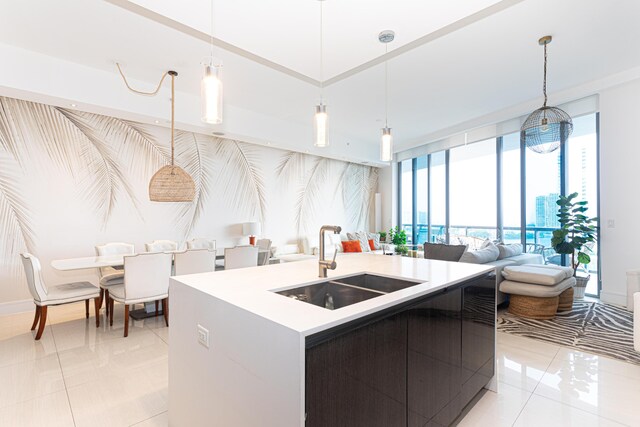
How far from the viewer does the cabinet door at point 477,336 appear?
6.38ft

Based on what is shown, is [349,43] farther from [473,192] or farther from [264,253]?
[473,192]

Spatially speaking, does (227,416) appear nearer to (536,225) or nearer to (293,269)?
(293,269)

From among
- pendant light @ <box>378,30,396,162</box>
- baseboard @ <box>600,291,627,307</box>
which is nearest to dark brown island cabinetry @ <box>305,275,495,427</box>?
pendant light @ <box>378,30,396,162</box>

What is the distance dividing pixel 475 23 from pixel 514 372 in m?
3.22

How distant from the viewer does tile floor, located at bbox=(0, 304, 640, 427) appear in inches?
77.9

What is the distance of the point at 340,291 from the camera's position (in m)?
1.83

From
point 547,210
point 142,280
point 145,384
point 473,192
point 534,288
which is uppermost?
point 473,192

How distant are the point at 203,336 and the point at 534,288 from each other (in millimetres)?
3864

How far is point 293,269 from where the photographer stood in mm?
2150

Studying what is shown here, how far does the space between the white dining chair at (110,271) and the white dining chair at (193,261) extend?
784 mm

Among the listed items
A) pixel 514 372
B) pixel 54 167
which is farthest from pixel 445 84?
pixel 54 167

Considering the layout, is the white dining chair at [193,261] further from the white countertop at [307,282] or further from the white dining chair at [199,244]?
the white countertop at [307,282]

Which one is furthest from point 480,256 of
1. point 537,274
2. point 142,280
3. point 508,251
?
point 142,280

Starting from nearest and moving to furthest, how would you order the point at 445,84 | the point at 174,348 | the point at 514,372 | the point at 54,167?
the point at 174,348 < the point at 514,372 < the point at 54,167 < the point at 445,84
